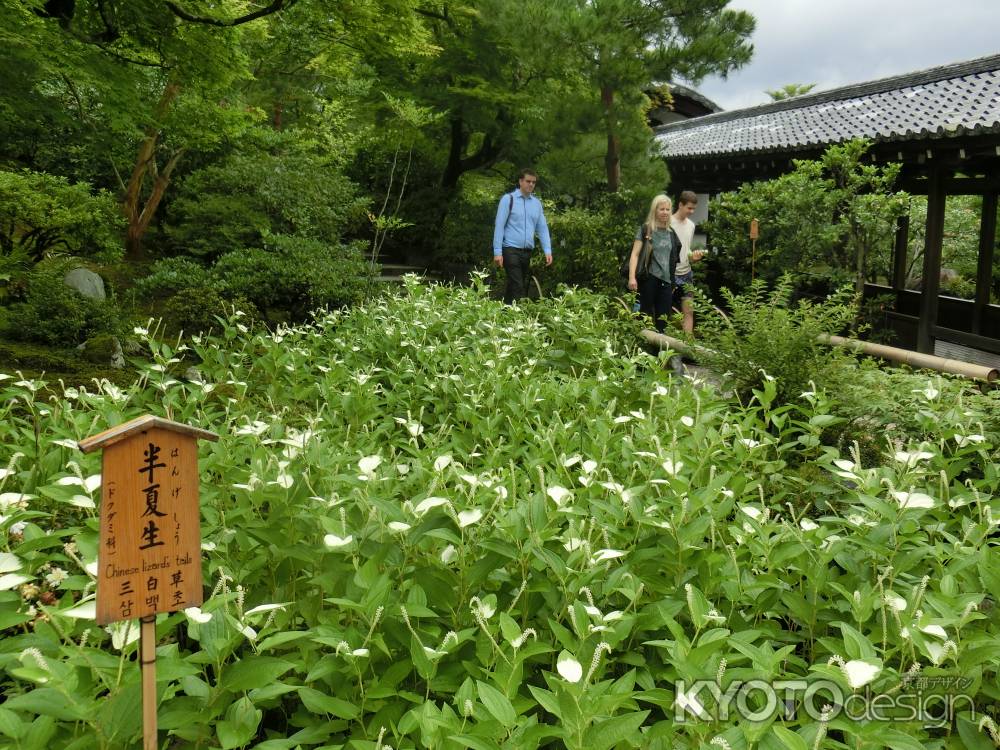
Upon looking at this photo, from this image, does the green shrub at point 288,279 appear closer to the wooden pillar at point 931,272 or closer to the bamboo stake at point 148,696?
the wooden pillar at point 931,272

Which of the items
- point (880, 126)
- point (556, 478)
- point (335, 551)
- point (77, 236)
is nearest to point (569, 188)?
point (880, 126)

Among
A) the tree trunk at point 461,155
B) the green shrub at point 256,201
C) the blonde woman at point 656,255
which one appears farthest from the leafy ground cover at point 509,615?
the tree trunk at point 461,155

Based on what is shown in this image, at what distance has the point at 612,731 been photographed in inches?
50.3

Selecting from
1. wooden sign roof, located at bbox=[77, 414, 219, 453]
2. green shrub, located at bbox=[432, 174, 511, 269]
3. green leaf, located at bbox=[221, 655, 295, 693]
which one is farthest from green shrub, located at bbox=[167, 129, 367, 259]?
green leaf, located at bbox=[221, 655, 295, 693]

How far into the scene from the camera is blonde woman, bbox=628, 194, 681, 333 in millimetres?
7160

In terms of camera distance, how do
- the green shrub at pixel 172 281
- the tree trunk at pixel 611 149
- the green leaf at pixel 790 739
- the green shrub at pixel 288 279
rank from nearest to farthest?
1. the green leaf at pixel 790 739
2. the green shrub at pixel 172 281
3. the green shrub at pixel 288 279
4. the tree trunk at pixel 611 149

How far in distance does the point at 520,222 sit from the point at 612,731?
24.3 ft

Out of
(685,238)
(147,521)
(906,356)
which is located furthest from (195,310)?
(147,521)

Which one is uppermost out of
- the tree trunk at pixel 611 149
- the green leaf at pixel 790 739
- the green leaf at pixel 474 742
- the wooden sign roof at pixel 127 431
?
the tree trunk at pixel 611 149

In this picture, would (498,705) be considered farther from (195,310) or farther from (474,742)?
(195,310)

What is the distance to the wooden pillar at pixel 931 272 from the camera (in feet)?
27.9

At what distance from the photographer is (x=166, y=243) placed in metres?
11.0

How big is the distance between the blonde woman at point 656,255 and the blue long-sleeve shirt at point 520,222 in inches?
52.2

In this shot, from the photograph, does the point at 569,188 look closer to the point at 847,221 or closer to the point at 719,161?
the point at 719,161
